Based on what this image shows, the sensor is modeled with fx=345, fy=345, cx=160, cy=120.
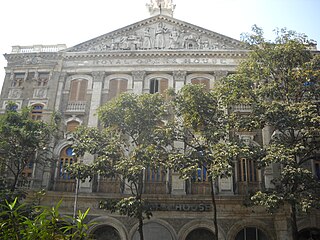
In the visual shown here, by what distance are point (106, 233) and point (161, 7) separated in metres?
18.8

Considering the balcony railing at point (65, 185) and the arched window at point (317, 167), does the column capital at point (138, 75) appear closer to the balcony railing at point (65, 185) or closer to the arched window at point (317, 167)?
the balcony railing at point (65, 185)

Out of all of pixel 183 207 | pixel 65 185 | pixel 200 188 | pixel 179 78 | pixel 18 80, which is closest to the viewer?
pixel 183 207

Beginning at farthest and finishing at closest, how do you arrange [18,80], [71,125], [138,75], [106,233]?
[18,80] → [138,75] → [71,125] → [106,233]

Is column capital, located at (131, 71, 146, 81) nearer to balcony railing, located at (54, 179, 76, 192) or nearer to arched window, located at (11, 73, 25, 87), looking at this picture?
balcony railing, located at (54, 179, 76, 192)

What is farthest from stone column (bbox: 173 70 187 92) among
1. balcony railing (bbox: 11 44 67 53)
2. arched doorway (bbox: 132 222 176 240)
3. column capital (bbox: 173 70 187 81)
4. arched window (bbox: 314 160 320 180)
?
arched window (bbox: 314 160 320 180)

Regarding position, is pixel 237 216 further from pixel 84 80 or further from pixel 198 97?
pixel 84 80

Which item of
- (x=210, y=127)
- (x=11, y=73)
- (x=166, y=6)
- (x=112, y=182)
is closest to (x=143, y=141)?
(x=210, y=127)

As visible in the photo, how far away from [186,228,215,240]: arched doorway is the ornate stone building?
58mm

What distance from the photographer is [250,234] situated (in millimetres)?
20297

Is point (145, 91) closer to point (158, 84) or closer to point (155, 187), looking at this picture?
point (158, 84)

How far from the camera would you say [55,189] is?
2225 centimetres

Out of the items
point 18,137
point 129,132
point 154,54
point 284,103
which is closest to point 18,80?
point 18,137

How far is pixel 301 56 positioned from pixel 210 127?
592cm

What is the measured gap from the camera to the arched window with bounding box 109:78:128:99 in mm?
25000
